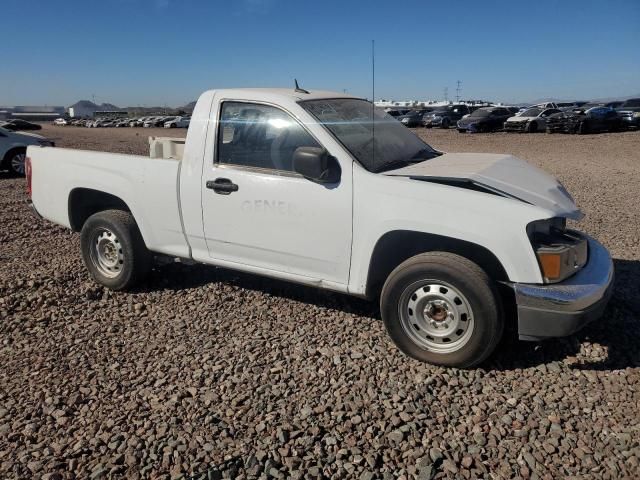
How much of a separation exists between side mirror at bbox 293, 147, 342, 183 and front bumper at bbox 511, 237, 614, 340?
4.72ft

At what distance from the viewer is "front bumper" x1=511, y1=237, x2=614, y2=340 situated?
10.5ft

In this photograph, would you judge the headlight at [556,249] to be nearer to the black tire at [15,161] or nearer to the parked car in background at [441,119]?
the black tire at [15,161]

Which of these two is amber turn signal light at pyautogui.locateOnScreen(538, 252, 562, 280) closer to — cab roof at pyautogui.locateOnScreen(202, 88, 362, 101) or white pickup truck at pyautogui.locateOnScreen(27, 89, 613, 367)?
white pickup truck at pyautogui.locateOnScreen(27, 89, 613, 367)

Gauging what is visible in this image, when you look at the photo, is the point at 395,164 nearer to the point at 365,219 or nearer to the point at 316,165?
the point at 365,219

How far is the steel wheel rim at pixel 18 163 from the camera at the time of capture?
13.3 metres

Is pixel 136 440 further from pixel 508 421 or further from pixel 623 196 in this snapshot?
pixel 623 196

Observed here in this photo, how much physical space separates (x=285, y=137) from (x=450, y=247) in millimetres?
1507

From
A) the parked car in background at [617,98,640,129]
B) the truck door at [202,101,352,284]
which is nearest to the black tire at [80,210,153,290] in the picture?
the truck door at [202,101,352,284]

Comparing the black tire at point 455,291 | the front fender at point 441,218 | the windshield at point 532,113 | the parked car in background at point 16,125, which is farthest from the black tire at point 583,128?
the black tire at point 455,291

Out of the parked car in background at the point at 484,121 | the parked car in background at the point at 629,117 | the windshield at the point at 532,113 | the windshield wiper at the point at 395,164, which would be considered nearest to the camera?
the windshield wiper at the point at 395,164

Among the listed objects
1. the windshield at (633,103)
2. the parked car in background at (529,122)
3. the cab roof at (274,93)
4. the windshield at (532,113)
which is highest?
the windshield at (633,103)

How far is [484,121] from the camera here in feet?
103

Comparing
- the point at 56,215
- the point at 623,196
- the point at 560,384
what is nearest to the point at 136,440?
the point at 560,384

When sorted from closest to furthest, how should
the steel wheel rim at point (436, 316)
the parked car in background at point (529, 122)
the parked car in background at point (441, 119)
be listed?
the steel wheel rim at point (436, 316) < the parked car in background at point (529, 122) < the parked car in background at point (441, 119)
